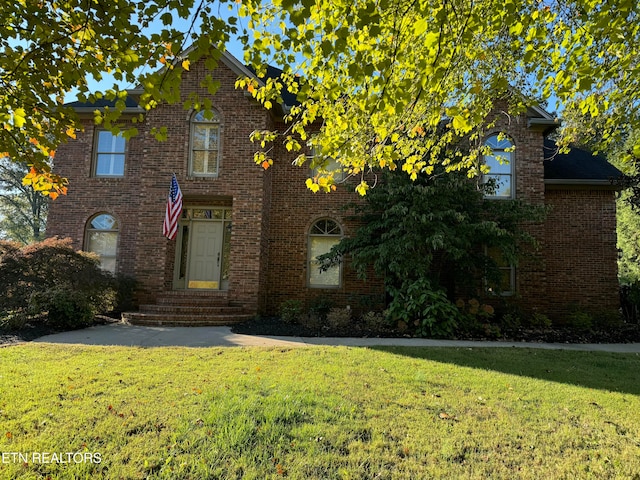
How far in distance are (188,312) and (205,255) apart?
220cm

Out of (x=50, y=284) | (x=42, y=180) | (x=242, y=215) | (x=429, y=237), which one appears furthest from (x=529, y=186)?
(x=50, y=284)

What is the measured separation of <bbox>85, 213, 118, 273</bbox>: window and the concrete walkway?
3.96 metres

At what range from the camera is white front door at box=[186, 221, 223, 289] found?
1138 cm

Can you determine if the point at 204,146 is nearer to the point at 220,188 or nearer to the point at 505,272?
the point at 220,188

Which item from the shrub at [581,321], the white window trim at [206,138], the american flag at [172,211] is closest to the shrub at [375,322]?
the shrub at [581,321]

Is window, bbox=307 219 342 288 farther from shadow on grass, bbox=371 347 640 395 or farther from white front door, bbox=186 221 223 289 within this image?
shadow on grass, bbox=371 347 640 395

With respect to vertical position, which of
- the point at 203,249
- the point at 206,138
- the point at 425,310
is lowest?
the point at 425,310

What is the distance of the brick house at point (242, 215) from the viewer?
35.4 ft

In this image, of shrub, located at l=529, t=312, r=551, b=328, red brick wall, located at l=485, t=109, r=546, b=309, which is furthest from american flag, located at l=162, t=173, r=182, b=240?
shrub, located at l=529, t=312, r=551, b=328

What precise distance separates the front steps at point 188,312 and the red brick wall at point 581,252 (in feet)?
30.3

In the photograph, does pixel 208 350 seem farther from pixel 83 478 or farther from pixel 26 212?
pixel 26 212

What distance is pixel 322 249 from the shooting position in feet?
38.9

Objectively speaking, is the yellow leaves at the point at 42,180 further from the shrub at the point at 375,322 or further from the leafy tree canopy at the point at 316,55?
the shrub at the point at 375,322

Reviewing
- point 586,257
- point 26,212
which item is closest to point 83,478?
Result: point 586,257
